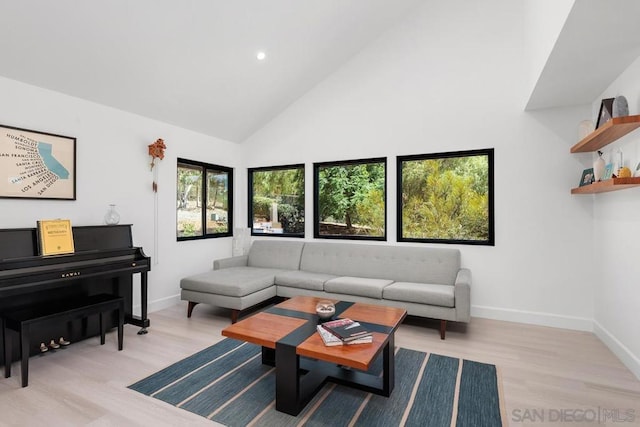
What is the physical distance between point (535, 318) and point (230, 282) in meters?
3.39

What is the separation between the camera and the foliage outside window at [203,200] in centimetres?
460

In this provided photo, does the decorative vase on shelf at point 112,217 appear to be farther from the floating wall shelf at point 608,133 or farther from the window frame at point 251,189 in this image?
the floating wall shelf at point 608,133

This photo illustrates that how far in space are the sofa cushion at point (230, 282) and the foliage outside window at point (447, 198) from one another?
1.84 metres

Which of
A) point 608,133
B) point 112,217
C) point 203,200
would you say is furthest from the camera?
point 203,200

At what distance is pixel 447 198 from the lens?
13.6 ft

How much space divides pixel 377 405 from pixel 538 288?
8.43 ft

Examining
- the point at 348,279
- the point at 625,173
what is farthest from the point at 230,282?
the point at 625,173

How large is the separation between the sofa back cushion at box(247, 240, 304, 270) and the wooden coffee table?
1788 millimetres

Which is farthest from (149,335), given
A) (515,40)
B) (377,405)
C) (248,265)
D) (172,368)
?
(515,40)

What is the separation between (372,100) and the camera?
451 cm

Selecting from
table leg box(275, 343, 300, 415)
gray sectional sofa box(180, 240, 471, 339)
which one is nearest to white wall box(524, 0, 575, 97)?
gray sectional sofa box(180, 240, 471, 339)

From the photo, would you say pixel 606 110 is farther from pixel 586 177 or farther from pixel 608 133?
pixel 586 177

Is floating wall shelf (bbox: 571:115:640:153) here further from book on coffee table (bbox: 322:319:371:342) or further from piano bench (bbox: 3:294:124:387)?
piano bench (bbox: 3:294:124:387)

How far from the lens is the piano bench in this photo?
2.41m
